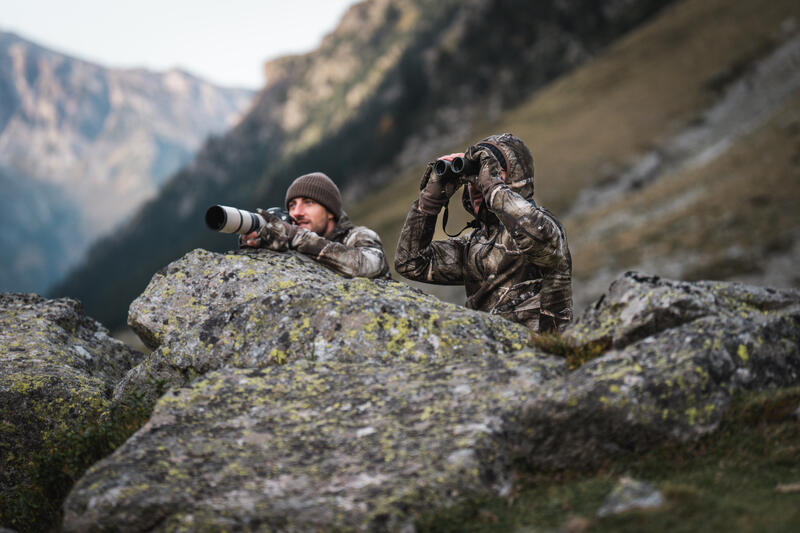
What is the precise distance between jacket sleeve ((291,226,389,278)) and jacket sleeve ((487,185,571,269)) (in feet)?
7.20

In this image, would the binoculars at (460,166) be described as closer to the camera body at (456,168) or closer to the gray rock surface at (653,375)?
the camera body at (456,168)

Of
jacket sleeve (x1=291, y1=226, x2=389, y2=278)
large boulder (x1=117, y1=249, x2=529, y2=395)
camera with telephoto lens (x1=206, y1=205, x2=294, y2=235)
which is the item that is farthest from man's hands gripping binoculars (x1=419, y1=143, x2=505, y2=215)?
camera with telephoto lens (x1=206, y1=205, x2=294, y2=235)

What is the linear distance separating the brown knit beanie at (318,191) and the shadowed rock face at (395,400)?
92.1 inches

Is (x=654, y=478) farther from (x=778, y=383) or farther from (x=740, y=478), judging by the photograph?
(x=778, y=383)

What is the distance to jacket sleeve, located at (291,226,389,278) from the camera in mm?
8852

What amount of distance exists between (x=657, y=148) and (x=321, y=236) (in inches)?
3856

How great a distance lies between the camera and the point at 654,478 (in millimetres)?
4879

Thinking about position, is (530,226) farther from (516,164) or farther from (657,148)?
(657,148)

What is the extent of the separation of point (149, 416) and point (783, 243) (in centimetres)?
5691

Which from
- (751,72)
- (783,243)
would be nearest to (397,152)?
(751,72)

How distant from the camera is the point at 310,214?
31.2 feet

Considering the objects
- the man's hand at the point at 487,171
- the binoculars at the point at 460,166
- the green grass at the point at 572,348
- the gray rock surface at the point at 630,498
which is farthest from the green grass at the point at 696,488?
the binoculars at the point at 460,166

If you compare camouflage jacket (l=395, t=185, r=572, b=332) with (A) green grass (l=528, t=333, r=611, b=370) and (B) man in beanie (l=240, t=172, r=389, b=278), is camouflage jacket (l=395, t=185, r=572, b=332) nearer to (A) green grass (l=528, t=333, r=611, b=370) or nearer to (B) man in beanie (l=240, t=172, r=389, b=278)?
(B) man in beanie (l=240, t=172, r=389, b=278)

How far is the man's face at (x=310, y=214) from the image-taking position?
947 centimetres
